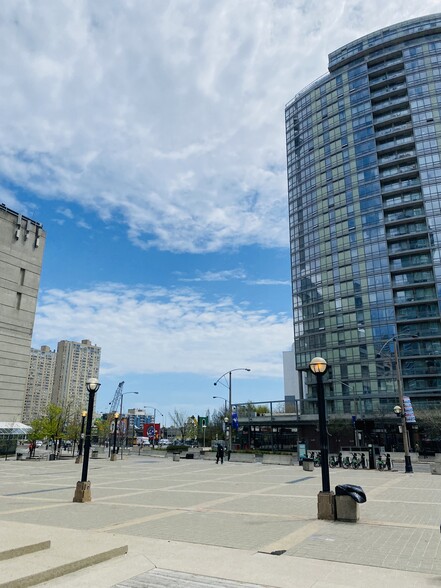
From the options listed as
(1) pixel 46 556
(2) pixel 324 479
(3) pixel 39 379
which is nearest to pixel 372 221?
(2) pixel 324 479

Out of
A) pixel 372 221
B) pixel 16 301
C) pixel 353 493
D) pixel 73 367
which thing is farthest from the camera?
pixel 73 367

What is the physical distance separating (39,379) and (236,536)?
18511cm

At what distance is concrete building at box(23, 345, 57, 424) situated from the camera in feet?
550

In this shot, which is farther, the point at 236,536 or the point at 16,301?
the point at 16,301

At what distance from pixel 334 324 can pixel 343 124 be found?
136ft

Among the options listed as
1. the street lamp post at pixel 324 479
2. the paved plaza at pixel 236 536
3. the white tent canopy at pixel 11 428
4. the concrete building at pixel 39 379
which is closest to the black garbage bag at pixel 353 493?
the street lamp post at pixel 324 479

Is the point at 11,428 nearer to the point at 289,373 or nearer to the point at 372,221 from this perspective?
the point at 372,221

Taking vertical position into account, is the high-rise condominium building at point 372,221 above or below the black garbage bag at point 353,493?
above

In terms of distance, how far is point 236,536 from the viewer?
29.9 feet

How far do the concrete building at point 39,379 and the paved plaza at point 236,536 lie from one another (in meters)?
166

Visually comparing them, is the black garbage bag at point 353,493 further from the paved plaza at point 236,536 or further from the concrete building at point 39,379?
the concrete building at point 39,379

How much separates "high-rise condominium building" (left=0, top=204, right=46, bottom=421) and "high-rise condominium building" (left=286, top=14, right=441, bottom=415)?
45.4 meters

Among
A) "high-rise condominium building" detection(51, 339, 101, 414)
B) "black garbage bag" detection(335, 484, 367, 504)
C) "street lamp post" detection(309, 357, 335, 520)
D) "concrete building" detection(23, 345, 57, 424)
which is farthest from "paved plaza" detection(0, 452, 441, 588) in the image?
"concrete building" detection(23, 345, 57, 424)

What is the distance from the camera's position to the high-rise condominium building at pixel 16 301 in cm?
4891
